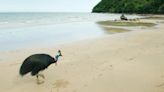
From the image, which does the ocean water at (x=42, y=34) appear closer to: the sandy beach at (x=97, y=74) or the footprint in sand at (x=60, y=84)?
the sandy beach at (x=97, y=74)

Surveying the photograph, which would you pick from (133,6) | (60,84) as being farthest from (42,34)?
(133,6)

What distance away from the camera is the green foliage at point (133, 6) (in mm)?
78062

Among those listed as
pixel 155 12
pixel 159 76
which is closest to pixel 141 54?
pixel 159 76

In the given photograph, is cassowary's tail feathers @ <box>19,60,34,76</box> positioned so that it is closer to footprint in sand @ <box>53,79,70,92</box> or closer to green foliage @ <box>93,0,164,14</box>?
footprint in sand @ <box>53,79,70,92</box>

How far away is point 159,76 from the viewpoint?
6.32 m

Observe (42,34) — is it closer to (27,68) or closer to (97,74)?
(97,74)

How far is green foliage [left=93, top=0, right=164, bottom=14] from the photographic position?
7806 cm

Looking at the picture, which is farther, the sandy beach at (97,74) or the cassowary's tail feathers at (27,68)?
the cassowary's tail feathers at (27,68)

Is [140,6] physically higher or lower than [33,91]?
lower

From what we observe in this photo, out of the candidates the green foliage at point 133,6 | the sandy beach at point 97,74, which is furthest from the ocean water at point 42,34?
the green foliage at point 133,6

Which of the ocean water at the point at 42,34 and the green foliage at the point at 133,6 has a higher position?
the ocean water at the point at 42,34

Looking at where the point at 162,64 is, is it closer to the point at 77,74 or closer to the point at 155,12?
→ the point at 77,74

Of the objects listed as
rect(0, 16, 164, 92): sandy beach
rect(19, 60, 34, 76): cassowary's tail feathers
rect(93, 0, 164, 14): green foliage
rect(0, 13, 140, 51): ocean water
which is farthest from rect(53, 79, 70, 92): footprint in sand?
rect(93, 0, 164, 14): green foliage

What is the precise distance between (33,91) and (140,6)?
303 feet
